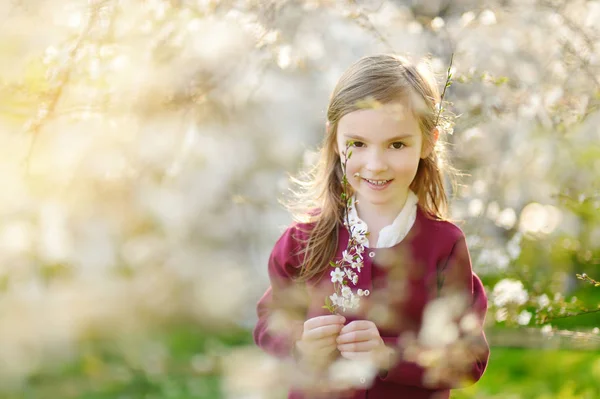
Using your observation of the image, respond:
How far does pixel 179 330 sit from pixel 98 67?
3050mm

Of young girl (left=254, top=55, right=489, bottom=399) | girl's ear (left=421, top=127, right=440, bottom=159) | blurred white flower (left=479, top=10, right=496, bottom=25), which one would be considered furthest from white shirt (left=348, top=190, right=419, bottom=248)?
blurred white flower (left=479, top=10, right=496, bottom=25)

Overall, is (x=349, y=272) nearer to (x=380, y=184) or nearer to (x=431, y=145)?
(x=380, y=184)

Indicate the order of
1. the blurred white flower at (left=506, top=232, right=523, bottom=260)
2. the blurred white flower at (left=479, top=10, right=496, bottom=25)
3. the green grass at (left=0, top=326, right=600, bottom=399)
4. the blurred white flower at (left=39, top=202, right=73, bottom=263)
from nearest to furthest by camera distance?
1. the blurred white flower at (left=479, top=10, right=496, bottom=25)
2. the blurred white flower at (left=506, top=232, right=523, bottom=260)
3. the green grass at (left=0, top=326, right=600, bottom=399)
4. the blurred white flower at (left=39, top=202, right=73, bottom=263)

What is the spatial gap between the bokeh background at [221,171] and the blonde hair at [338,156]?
185mm

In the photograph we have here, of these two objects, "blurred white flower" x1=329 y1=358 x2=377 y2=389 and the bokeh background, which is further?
the bokeh background

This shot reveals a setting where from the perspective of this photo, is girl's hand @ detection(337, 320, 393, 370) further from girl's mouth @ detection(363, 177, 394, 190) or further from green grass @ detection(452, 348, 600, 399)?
green grass @ detection(452, 348, 600, 399)

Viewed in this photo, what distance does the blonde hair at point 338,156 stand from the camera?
1569 mm

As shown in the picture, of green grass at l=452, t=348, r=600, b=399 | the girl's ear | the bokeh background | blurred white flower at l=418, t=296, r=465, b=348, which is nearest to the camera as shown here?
blurred white flower at l=418, t=296, r=465, b=348

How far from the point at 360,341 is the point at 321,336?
0.27 ft

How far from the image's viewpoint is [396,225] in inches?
64.6

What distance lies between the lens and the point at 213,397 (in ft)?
12.5

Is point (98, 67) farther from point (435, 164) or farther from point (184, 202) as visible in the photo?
point (184, 202)

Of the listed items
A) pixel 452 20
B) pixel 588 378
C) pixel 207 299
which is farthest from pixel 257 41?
pixel 207 299

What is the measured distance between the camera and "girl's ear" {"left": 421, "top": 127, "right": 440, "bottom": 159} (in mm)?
1626
